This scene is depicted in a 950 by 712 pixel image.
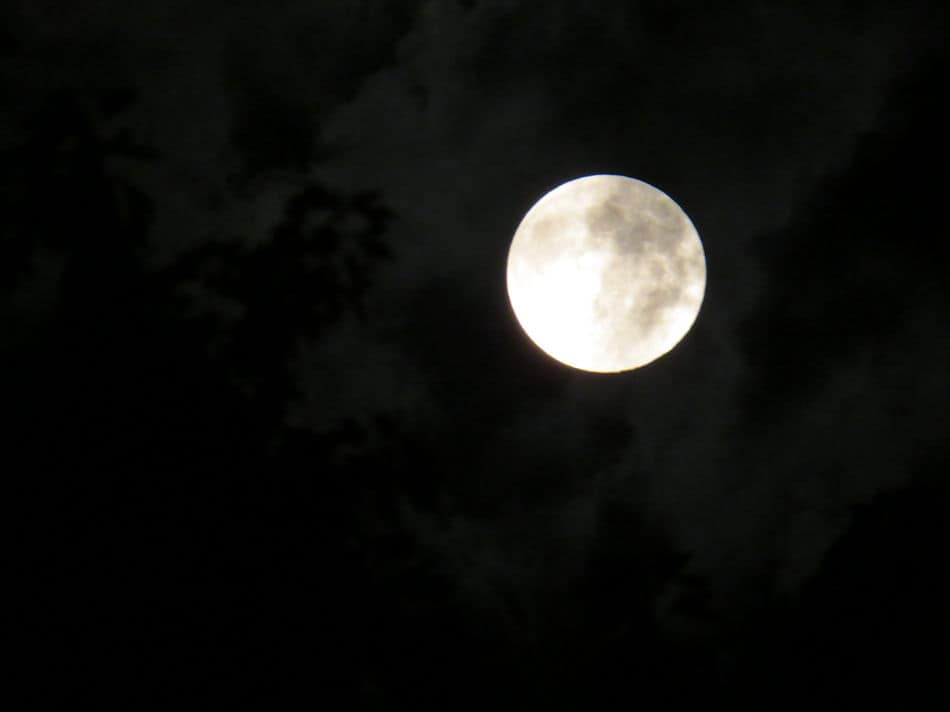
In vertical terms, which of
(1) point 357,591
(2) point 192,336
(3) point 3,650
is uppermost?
(2) point 192,336

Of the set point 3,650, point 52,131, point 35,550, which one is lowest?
point 3,650

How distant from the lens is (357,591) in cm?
754

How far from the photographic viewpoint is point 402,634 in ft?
26.6

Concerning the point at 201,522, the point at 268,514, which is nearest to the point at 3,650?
the point at 201,522

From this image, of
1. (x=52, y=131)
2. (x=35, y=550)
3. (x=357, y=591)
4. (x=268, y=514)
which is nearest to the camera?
(x=52, y=131)

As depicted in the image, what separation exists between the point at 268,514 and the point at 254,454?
2.72ft

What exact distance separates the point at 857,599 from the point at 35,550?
8.81 m

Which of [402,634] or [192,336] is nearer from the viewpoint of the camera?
[192,336]

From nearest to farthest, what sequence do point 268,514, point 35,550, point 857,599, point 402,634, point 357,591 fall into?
point 35,550, point 268,514, point 357,591, point 402,634, point 857,599

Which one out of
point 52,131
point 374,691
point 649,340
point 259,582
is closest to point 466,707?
point 374,691

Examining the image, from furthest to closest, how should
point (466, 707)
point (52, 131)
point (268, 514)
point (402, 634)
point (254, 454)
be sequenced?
point (466, 707)
point (402, 634)
point (268, 514)
point (254, 454)
point (52, 131)

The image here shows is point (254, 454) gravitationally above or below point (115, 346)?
below

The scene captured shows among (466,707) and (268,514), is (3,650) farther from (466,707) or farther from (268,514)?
(466,707)

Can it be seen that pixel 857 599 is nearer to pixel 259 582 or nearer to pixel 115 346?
pixel 259 582
